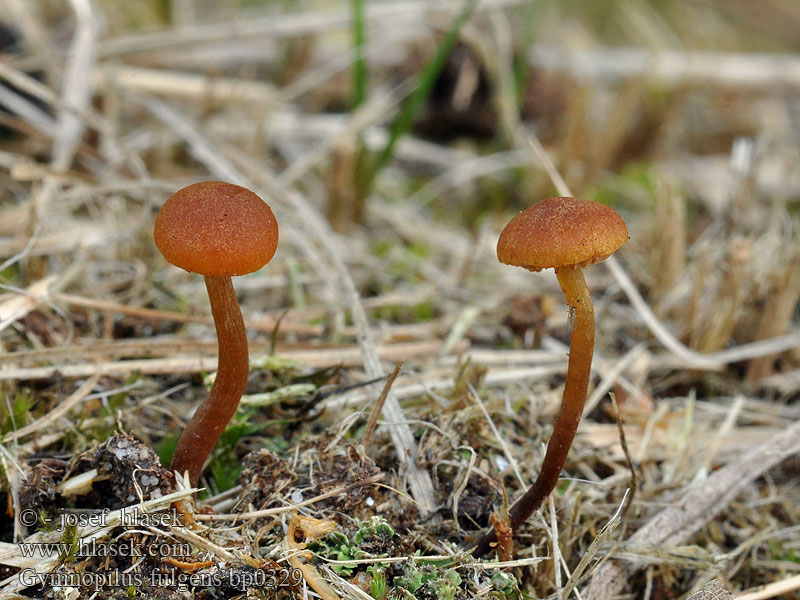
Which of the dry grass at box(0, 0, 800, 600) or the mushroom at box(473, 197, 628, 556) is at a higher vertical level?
the mushroom at box(473, 197, 628, 556)

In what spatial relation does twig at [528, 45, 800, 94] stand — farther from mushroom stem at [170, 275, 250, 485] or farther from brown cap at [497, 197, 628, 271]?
mushroom stem at [170, 275, 250, 485]

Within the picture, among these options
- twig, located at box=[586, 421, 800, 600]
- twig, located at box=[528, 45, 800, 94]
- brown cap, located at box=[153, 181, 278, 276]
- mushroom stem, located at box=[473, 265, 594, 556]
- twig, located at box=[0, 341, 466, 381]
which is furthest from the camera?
twig, located at box=[528, 45, 800, 94]

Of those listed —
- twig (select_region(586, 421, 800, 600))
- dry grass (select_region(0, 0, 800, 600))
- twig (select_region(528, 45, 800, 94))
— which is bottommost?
twig (select_region(586, 421, 800, 600))

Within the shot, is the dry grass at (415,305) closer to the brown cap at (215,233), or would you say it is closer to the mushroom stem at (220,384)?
the mushroom stem at (220,384)

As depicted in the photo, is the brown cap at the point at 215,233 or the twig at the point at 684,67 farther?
the twig at the point at 684,67

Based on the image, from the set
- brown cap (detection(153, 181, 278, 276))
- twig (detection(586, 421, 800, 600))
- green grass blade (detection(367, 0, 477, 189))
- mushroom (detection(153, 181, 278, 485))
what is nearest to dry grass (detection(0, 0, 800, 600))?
twig (detection(586, 421, 800, 600))

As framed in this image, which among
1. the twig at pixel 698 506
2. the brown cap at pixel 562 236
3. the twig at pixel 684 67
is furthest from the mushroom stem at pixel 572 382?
the twig at pixel 684 67

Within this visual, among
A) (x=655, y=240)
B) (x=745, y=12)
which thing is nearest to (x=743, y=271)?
(x=655, y=240)
